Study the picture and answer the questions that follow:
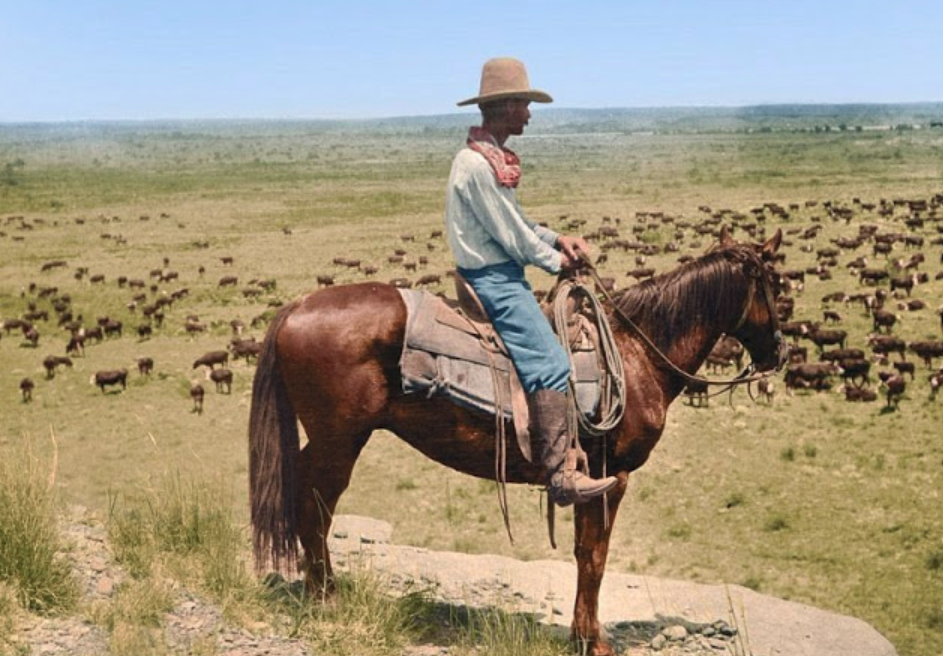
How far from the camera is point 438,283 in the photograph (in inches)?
1126

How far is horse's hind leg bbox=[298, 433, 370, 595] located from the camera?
17.7ft

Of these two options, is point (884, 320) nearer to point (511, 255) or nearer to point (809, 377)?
point (809, 377)

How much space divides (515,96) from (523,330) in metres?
1.35

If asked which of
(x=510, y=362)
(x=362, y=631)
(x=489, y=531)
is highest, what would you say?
(x=510, y=362)

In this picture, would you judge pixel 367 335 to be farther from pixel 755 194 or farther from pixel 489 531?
pixel 755 194

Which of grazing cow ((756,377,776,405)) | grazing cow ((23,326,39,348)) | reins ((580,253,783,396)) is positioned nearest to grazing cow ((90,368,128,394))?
grazing cow ((23,326,39,348))

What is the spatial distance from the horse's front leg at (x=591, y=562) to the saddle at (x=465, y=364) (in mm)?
632

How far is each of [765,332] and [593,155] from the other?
10839 centimetres

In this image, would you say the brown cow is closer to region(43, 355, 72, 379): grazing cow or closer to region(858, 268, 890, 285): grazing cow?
region(858, 268, 890, 285): grazing cow

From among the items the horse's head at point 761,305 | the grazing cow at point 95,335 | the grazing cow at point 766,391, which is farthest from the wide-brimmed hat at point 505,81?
the grazing cow at point 95,335

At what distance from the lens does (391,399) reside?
17.6ft

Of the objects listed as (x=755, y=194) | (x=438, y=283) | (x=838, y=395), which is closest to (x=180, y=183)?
(x=755, y=194)

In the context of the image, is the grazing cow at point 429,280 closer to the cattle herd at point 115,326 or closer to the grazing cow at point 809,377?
the cattle herd at point 115,326

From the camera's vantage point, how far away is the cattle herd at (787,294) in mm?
18047
